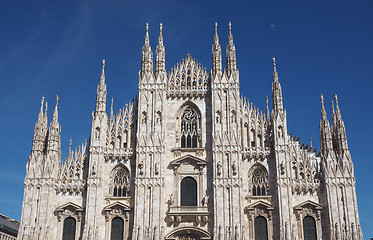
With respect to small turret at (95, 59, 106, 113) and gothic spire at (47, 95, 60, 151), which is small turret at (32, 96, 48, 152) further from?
small turret at (95, 59, 106, 113)

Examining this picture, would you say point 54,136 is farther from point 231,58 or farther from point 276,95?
point 276,95

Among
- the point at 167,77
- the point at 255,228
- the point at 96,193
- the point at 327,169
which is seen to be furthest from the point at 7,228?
the point at 327,169

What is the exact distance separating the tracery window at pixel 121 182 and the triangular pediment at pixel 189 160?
405 cm

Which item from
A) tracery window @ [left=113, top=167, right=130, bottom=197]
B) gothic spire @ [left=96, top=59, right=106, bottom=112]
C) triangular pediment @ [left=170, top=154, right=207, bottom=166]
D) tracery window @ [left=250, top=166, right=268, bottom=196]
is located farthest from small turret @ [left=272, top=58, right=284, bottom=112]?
gothic spire @ [left=96, top=59, right=106, bottom=112]

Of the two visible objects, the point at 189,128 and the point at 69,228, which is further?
the point at 189,128

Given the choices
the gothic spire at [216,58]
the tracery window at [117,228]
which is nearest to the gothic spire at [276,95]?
the gothic spire at [216,58]

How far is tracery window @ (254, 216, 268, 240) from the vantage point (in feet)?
120

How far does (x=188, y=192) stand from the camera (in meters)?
38.2

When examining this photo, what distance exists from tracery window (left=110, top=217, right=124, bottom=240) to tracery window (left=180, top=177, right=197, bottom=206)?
202 inches

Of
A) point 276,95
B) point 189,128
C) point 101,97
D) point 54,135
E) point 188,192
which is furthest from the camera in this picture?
point 101,97

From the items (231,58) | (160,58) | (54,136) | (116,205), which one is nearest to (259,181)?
(231,58)

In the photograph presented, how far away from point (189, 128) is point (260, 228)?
10.2m

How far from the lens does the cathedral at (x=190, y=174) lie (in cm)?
3656

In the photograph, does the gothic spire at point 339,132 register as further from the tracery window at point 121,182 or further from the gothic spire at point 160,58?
the tracery window at point 121,182
